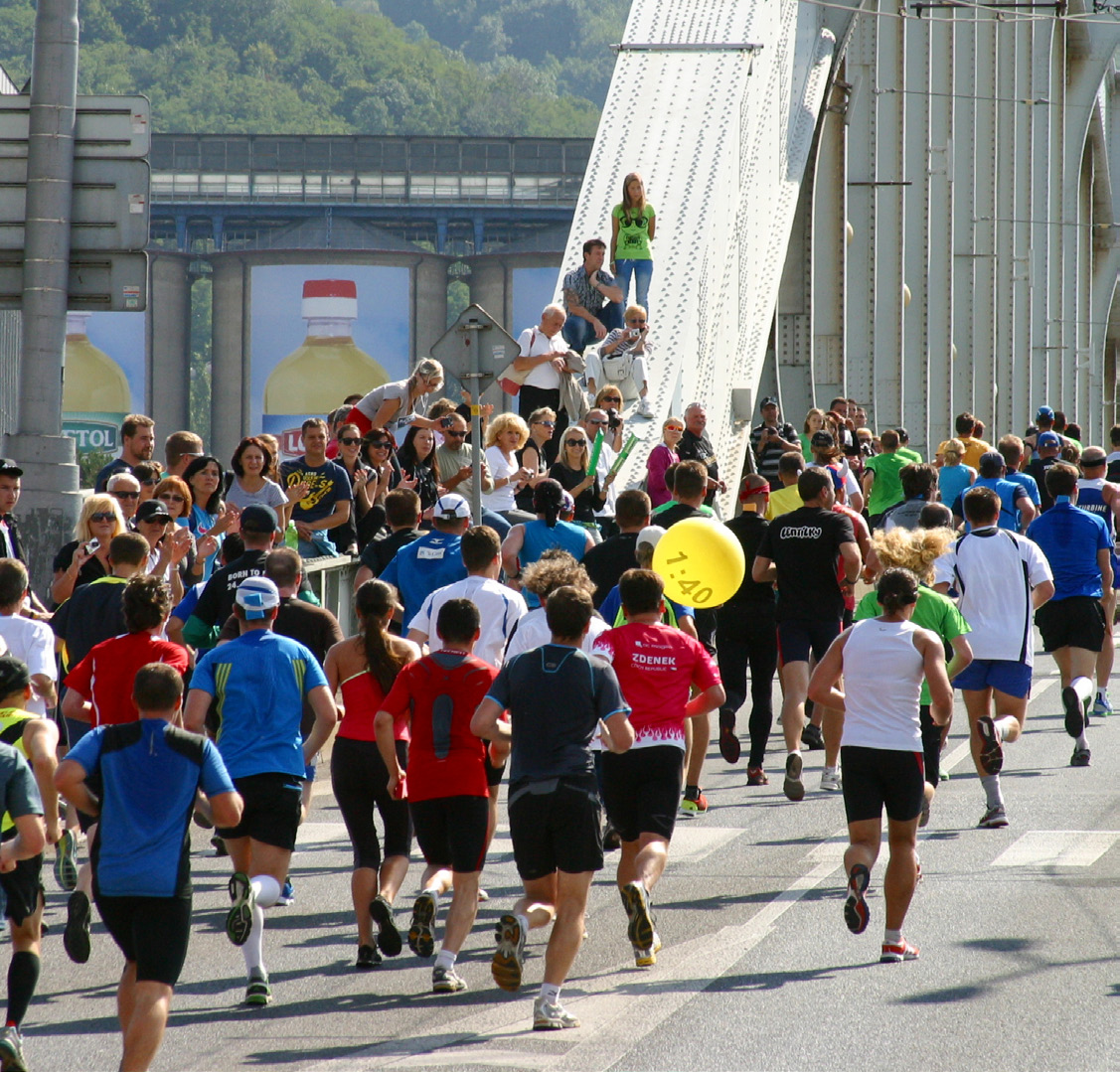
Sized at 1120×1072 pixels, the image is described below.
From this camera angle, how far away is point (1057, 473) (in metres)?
12.6

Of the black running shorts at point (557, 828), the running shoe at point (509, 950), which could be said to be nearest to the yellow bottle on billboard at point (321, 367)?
the black running shorts at point (557, 828)

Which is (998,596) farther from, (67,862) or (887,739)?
(67,862)

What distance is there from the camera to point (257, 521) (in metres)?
8.30

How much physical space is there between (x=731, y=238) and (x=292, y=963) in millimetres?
12744

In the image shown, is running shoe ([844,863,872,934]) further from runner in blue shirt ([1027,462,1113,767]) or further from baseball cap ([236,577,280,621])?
runner in blue shirt ([1027,462,1113,767])

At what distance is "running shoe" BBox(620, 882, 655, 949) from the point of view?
6.80 meters

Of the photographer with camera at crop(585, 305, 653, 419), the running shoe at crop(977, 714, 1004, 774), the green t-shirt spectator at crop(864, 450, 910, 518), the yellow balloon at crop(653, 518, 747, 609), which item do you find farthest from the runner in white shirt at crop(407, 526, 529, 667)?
the green t-shirt spectator at crop(864, 450, 910, 518)

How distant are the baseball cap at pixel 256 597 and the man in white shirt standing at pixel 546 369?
8.52 metres

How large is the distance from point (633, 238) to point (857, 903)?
35.6ft

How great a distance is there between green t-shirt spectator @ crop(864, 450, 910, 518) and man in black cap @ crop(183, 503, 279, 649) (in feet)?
34.6

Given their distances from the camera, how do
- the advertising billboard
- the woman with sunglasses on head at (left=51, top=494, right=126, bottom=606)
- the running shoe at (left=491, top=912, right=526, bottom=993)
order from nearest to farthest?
the running shoe at (left=491, top=912, right=526, bottom=993), the woman with sunglasses on head at (left=51, top=494, right=126, bottom=606), the advertising billboard

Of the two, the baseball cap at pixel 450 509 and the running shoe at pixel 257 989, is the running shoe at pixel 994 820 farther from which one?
the running shoe at pixel 257 989

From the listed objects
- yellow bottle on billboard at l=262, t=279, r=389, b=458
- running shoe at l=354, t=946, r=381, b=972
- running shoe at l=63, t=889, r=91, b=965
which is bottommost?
running shoe at l=354, t=946, r=381, b=972

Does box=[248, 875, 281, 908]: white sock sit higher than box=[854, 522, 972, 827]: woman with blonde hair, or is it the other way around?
box=[854, 522, 972, 827]: woman with blonde hair
